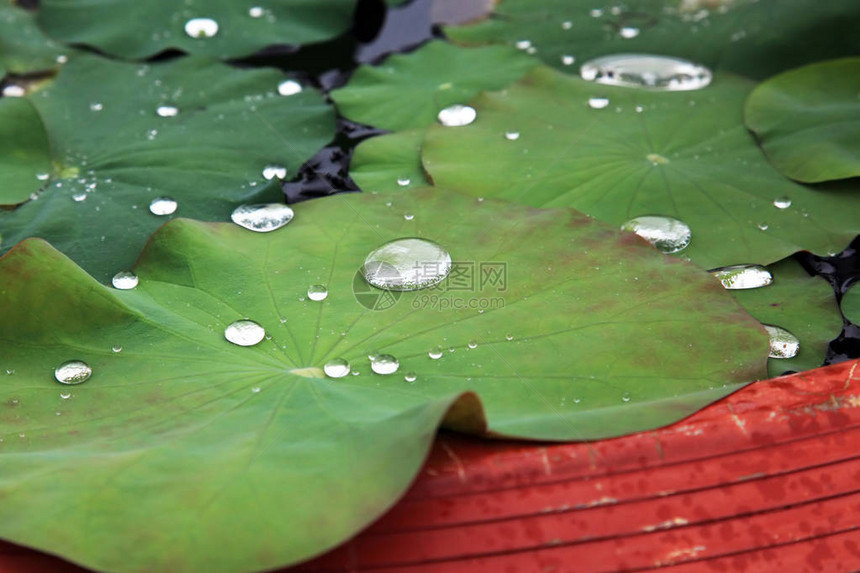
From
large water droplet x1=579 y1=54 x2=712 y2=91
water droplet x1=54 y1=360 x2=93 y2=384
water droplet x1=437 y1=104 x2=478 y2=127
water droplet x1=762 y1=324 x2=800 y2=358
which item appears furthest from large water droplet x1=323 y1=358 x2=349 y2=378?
large water droplet x1=579 y1=54 x2=712 y2=91

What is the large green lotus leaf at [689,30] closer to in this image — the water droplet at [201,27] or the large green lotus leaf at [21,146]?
the water droplet at [201,27]

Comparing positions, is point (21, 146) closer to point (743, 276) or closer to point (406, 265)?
point (406, 265)

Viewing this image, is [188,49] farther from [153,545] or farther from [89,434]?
[153,545]

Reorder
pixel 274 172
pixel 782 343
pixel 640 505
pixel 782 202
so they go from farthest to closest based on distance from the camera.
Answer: pixel 274 172 < pixel 782 202 < pixel 782 343 < pixel 640 505

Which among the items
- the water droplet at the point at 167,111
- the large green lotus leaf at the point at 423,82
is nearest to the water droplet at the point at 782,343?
the large green lotus leaf at the point at 423,82

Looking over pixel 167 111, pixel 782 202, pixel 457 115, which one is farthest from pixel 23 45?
pixel 782 202

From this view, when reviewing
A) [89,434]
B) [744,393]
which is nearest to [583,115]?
[744,393]
